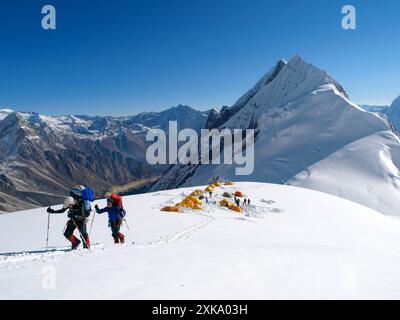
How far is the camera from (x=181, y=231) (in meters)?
17.2

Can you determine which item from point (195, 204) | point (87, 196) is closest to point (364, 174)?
point (195, 204)

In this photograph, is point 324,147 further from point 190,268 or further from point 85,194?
point 190,268

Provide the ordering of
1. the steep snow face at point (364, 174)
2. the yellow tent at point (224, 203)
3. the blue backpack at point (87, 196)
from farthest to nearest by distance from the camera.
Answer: the steep snow face at point (364, 174) < the yellow tent at point (224, 203) < the blue backpack at point (87, 196)

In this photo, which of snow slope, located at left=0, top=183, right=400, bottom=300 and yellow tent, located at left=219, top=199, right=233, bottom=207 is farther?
yellow tent, located at left=219, top=199, right=233, bottom=207

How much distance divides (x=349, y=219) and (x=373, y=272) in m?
22.6

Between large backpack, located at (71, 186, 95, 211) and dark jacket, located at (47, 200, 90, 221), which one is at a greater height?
large backpack, located at (71, 186, 95, 211)

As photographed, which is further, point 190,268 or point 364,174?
point 364,174

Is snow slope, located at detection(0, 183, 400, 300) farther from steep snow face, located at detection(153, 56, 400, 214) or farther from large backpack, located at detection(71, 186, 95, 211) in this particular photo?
steep snow face, located at detection(153, 56, 400, 214)

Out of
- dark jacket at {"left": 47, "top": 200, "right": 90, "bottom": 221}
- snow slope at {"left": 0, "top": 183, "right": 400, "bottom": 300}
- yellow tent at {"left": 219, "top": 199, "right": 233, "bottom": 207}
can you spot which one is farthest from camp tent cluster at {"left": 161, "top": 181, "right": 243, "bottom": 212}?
dark jacket at {"left": 47, "top": 200, "right": 90, "bottom": 221}

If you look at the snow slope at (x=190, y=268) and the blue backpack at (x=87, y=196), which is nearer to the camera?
the snow slope at (x=190, y=268)

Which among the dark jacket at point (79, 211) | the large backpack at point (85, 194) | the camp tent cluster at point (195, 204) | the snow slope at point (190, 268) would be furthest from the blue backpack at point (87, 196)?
the camp tent cluster at point (195, 204)

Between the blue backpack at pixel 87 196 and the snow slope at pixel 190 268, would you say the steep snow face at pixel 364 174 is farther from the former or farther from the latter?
the blue backpack at pixel 87 196
